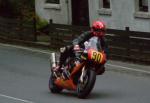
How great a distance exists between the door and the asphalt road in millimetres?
5979

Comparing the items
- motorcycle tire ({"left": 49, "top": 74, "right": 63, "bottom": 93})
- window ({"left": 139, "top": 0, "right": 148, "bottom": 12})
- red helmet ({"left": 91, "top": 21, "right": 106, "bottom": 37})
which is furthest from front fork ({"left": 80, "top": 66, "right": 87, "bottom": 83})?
window ({"left": 139, "top": 0, "right": 148, "bottom": 12})

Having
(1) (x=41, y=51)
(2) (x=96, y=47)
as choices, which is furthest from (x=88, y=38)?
(1) (x=41, y=51)

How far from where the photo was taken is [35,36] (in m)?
27.2

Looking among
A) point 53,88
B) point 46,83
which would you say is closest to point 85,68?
point 53,88

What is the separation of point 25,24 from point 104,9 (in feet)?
11.3

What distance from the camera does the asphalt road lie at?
1496cm

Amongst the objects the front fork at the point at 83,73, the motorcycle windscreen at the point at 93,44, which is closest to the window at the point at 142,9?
the motorcycle windscreen at the point at 93,44

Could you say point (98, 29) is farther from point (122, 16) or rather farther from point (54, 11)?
point (54, 11)

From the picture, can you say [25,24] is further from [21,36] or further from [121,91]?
[121,91]

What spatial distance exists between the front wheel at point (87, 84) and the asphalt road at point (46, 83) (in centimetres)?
16

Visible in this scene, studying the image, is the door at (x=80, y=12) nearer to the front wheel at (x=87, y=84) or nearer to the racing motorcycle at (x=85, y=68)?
the racing motorcycle at (x=85, y=68)

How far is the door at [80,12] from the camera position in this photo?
30.4m

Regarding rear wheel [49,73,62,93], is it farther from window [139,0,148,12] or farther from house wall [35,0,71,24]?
house wall [35,0,71,24]

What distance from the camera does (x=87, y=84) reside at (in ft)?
47.3
